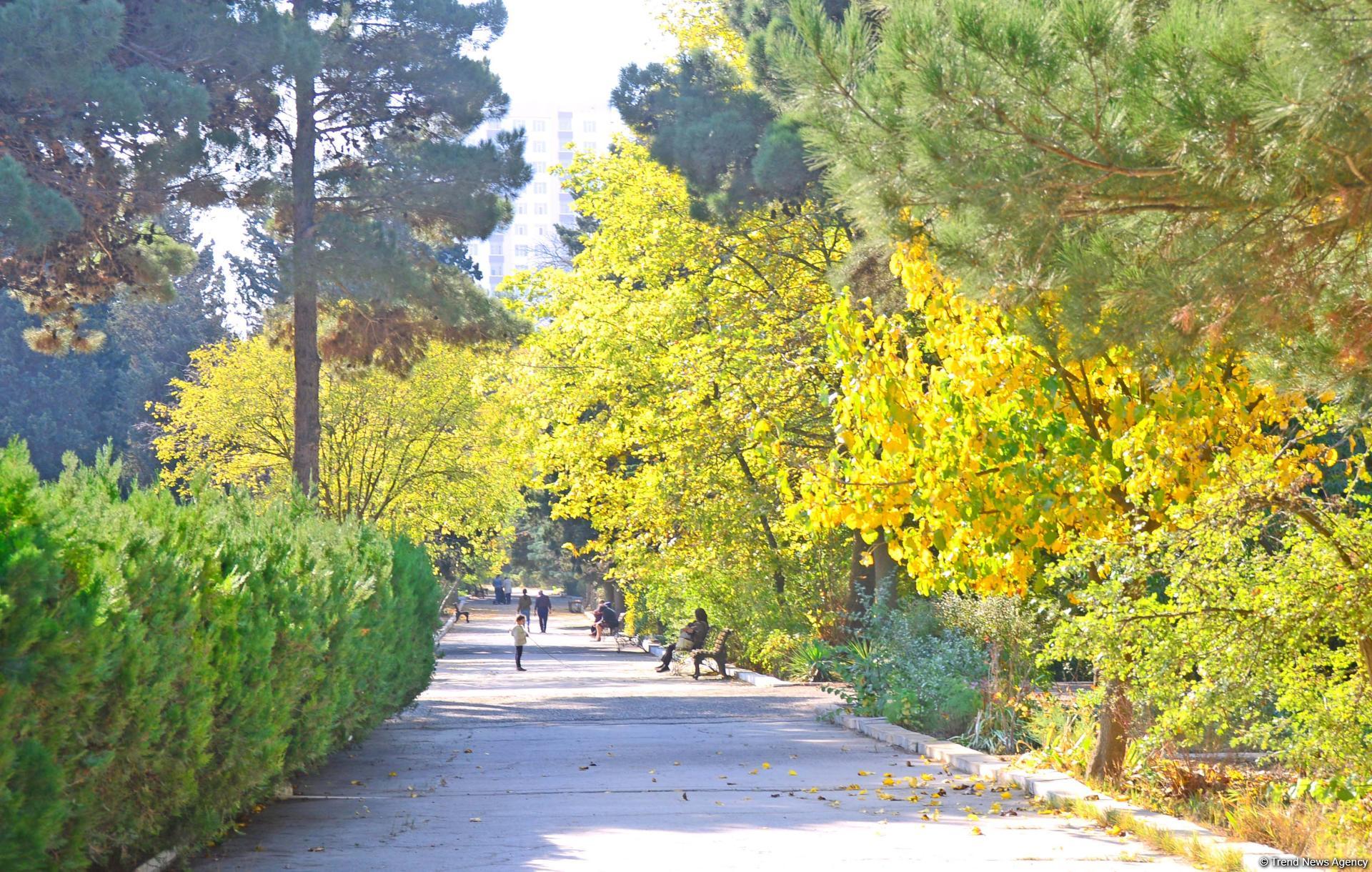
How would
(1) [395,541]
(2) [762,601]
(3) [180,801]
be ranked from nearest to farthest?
(3) [180,801], (1) [395,541], (2) [762,601]

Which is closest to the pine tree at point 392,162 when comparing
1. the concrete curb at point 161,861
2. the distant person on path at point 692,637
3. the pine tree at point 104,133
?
the pine tree at point 104,133

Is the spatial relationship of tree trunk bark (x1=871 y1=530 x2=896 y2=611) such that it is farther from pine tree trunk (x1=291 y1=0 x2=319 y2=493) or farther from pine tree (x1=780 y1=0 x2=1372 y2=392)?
pine tree (x1=780 y1=0 x2=1372 y2=392)

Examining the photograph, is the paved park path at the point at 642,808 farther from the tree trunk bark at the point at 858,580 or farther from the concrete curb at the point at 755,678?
the concrete curb at the point at 755,678

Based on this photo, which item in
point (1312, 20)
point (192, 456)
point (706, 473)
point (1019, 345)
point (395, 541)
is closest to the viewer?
point (1312, 20)

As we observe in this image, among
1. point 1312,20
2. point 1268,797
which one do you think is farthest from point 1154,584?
point 1312,20

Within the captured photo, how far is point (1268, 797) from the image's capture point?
8.91m

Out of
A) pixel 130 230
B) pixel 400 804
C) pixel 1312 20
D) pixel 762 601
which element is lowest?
pixel 400 804

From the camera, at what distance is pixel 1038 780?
10.6m

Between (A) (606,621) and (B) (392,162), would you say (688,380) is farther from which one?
(A) (606,621)

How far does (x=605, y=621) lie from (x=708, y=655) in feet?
68.1

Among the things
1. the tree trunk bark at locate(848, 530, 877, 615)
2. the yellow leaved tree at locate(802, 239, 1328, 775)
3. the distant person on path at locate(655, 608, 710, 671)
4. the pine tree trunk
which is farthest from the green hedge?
the distant person on path at locate(655, 608, 710, 671)

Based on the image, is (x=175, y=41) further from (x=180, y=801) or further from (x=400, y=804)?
(x=180, y=801)

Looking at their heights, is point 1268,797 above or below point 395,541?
below

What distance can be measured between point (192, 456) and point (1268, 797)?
29990 mm
